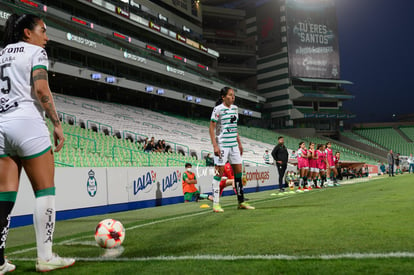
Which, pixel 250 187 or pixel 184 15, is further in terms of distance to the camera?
pixel 184 15

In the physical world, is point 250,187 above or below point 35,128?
below

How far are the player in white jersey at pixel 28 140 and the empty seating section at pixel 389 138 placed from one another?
202 feet

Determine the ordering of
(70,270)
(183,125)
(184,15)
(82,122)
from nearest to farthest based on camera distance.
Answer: (70,270), (82,122), (183,125), (184,15)

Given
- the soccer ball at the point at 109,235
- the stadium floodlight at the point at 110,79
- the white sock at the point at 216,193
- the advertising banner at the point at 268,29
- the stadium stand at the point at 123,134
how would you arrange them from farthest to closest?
the advertising banner at the point at 268,29
the stadium floodlight at the point at 110,79
the stadium stand at the point at 123,134
the white sock at the point at 216,193
the soccer ball at the point at 109,235

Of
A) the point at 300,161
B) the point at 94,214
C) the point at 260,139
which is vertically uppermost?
the point at 260,139

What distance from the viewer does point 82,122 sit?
82.2 feet

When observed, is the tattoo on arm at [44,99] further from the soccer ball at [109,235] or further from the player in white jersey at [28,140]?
the soccer ball at [109,235]

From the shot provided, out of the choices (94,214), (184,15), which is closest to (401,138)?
(184,15)

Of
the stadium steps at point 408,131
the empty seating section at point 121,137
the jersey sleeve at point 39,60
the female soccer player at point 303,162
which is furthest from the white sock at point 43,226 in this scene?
the stadium steps at point 408,131

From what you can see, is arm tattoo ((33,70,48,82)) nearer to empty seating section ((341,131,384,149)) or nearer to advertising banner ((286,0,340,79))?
advertising banner ((286,0,340,79))

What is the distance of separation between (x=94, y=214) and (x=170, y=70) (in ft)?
110

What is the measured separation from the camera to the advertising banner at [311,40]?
62.8 meters

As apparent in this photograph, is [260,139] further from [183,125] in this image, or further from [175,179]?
[175,179]

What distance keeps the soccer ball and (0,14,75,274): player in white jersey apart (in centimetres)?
81
